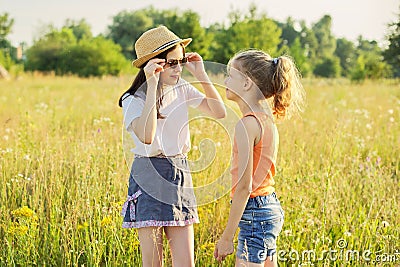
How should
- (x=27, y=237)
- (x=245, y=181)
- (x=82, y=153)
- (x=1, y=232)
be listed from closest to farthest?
(x=245, y=181) < (x=27, y=237) < (x=1, y=232) < (x=82, y=153)

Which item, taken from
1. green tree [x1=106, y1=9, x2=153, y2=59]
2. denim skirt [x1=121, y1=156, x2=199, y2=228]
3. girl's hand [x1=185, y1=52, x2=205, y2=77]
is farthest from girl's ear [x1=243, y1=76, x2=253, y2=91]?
green tree [x1=106, y1=9, x2=153, y2=59]

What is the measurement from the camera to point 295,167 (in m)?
4.02

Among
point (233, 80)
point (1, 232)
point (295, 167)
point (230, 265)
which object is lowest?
point (230, 265)

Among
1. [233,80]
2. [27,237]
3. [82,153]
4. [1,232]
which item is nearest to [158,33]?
[233,80]

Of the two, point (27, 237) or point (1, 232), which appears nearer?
point (27, 237)

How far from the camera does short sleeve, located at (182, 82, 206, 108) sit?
8.48 ft

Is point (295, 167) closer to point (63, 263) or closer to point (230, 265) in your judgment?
point (230, 265)

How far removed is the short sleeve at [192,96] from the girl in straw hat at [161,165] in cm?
11

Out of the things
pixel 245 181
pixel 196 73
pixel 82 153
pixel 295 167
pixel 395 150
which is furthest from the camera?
pixel 395 150

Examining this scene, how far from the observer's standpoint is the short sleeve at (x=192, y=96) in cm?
258

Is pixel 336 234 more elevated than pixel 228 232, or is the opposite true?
pixel 228 232

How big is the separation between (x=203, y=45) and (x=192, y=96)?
71.4 feet

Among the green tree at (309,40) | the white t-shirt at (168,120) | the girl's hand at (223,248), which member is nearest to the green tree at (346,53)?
the green tree at (309,40)

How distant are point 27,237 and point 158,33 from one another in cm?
148
